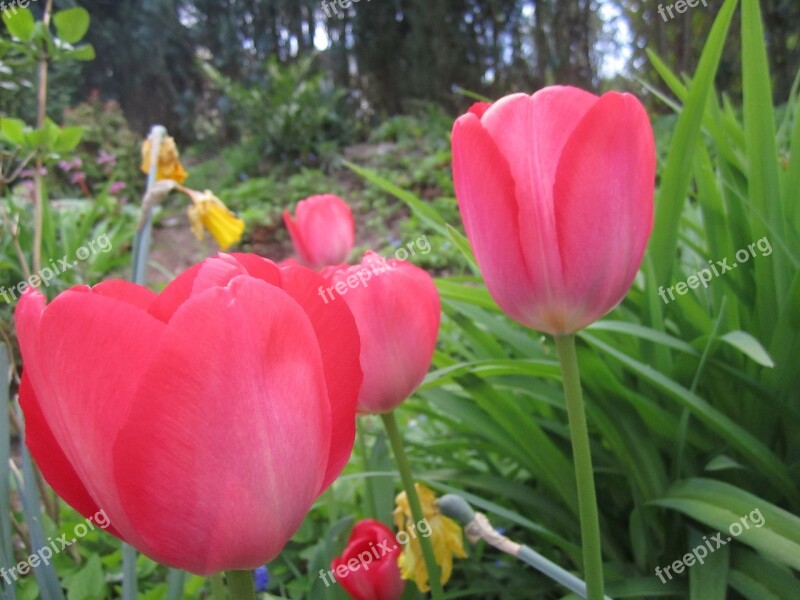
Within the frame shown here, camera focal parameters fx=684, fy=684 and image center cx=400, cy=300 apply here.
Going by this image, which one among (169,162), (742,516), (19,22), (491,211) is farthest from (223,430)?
(169,162)

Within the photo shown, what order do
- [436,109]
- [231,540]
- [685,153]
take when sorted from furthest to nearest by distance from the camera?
[436,109]
[685,153]
[231,540]

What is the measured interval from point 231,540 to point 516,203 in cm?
25

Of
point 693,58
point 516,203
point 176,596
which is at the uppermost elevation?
point 693,58

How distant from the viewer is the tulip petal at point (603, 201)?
0.40m

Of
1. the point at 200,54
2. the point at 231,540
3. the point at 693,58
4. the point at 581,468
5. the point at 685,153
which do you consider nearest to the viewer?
the point at 231,540

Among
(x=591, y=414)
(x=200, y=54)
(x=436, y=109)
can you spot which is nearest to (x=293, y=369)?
(x=591, y=414)

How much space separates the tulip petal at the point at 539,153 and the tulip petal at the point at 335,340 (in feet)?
0.46

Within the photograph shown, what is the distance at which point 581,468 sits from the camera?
1.32 feet

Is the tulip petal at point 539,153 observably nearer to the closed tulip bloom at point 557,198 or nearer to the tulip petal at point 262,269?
the closed tulip bloom at point 557,198

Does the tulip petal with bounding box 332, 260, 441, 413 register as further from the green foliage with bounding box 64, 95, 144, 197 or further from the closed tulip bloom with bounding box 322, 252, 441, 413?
the green foliage with bounding box 64, 95, 144, 197

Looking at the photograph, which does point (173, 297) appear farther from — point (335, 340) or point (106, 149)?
point (106, 149)

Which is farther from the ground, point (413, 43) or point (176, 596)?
point (413, 43)

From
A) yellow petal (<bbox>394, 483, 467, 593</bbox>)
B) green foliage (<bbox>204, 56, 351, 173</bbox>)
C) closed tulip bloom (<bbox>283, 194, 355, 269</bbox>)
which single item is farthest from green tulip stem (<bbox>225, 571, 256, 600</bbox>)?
green foliage (<bbox>204, 56, 351, 173</bbox>)

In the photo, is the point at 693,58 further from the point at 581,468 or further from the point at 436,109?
the point at 581,468
